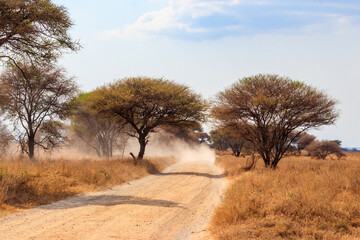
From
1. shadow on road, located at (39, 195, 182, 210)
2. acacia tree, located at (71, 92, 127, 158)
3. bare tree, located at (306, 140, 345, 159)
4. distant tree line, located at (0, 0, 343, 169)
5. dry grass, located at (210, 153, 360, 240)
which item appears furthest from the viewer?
bare tree, located at (306, 140, 345, 159)

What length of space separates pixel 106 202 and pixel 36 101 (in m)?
23.0

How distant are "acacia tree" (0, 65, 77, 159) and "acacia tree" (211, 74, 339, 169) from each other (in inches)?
662

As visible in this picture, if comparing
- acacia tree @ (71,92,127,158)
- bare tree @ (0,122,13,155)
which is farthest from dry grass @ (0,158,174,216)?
acacia tree @ (71,92,127,158)

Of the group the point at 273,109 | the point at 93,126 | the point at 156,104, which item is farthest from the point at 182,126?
the point at 93,126

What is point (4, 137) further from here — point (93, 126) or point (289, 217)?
point (289, 217)

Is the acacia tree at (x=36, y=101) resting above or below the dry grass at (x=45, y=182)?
above

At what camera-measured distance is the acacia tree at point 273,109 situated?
2338 cm

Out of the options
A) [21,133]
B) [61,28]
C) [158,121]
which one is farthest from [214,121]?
[21,133]

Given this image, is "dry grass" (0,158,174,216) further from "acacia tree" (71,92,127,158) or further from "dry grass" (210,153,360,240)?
"acacia tree" (71,92,127,158)

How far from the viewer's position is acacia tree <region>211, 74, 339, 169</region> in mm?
23375

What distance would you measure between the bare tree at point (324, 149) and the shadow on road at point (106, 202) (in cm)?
5603

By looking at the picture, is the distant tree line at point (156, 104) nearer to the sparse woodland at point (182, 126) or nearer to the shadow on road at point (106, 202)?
the sparse woodland at point (182, 126)

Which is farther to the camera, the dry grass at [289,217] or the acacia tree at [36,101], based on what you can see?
the acacia tree at [36,101]

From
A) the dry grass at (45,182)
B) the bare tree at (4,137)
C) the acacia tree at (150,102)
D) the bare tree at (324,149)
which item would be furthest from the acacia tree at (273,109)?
the bare tree at (324,149)
